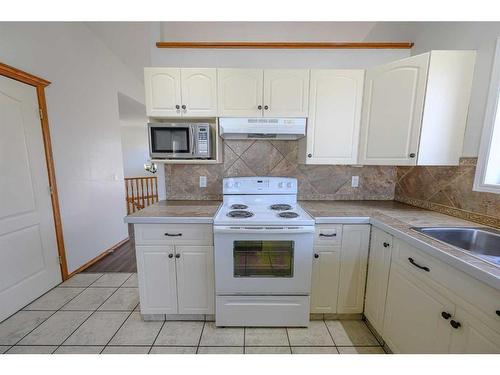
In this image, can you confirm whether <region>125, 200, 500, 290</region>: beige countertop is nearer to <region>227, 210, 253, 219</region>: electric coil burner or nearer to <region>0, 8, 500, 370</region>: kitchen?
<region>0, 8, 500, 370</region>: kitchen

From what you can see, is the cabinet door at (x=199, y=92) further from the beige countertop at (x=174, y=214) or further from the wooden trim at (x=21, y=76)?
the wooden trim at (x=21, y=76)

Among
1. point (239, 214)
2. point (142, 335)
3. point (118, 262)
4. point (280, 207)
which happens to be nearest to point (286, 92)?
point (280, 207)

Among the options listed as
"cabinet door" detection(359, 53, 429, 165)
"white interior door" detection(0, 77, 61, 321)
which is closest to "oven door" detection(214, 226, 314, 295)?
"cabinet door" detection(359, 53, 429, 165)

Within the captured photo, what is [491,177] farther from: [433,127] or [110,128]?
[110,128]

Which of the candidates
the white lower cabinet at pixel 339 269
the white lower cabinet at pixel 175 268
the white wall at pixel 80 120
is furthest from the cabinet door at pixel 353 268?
the white wall at pixel 80 120

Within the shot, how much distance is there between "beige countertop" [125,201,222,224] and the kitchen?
2cm

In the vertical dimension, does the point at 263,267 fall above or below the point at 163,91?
below

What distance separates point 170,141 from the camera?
69.2 inches

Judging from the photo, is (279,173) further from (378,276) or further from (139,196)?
(139,196)

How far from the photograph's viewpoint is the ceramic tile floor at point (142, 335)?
1454 millimetres

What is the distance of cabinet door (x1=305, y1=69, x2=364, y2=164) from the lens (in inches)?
69.2

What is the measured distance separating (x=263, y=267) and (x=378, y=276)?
846 millimetres

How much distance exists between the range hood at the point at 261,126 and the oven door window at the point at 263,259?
935 millimetres

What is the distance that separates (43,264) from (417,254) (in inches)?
127
